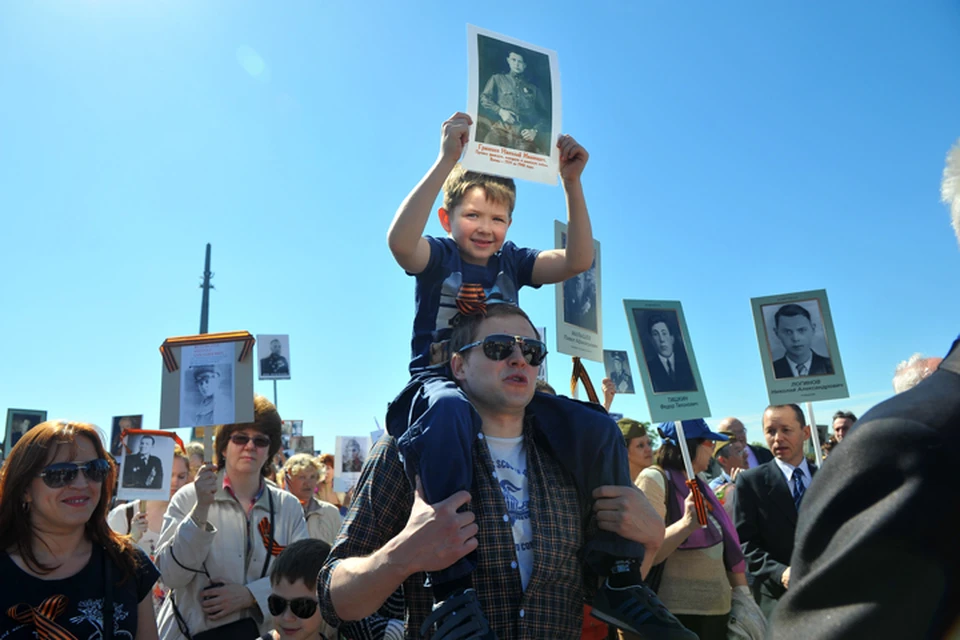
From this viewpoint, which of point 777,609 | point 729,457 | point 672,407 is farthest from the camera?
point 729,457

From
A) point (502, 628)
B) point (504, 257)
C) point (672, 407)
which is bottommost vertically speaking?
point (502, 628)

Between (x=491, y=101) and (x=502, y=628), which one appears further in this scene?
(x=491, y=101)

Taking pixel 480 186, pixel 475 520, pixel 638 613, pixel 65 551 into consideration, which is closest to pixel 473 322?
pixel 475 520

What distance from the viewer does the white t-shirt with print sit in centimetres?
225

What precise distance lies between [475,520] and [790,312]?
4675 millimetres

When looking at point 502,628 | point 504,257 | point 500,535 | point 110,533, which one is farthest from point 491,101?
point 110,533

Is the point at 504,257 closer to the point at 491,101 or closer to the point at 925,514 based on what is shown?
the point at 491,101

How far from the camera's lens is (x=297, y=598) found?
350 centimetres

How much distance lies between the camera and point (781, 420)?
5.84 m

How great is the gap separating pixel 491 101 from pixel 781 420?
4081 millimetres

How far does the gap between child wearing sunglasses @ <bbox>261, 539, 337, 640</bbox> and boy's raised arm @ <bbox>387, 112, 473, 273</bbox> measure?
1.64 metres

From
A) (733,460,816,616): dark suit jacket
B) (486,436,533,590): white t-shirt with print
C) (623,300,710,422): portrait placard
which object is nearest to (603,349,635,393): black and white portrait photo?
(733,460,816,616): dark suit jacket

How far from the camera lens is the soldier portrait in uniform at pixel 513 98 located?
311 centimetres

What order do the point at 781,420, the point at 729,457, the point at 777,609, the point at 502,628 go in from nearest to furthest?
the point at 777,609 < the point at 502,628 < the point at 781,420 < the point at 729,457
